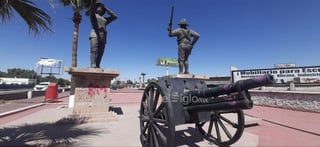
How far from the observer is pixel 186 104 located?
289 cm

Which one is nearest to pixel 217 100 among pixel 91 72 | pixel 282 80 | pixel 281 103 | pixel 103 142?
pixel 103 142

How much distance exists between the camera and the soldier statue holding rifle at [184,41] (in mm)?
5379

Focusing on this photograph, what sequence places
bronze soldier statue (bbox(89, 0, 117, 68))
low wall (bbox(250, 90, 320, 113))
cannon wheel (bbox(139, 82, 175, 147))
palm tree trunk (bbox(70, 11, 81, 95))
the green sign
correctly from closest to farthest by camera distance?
cannon wheel (bbox(139, 82, 175, 147))
bronze soldier statue (bbox(89, 0, 117, 68))
low wall (bbox(250, 90, 320, 113))
palm tree trunk (bbox(70, 11, 81, 95))
the green sign

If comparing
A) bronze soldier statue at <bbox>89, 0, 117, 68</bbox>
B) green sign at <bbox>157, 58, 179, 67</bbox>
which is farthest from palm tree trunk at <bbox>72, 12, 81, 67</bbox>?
green sign at <bbox>157, 58, 179, 67</bbox>

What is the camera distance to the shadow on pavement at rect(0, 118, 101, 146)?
306 centimetres

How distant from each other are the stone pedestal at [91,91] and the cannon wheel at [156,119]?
216 centimetres

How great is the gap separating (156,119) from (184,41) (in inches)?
125

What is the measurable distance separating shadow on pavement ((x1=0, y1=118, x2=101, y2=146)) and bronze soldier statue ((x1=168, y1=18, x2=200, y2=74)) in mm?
3149

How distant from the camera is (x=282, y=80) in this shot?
35.6 ft

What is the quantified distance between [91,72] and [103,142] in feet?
7.88

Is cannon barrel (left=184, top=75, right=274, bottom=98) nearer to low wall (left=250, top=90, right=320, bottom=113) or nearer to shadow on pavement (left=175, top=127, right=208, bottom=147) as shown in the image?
shadow on pavement (left=175, top=127, right=208, bottom=147)

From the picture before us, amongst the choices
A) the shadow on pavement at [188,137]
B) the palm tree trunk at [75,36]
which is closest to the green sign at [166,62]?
the palm tree trunk at [75,36]

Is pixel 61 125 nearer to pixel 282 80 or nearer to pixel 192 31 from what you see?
pixel 192 31

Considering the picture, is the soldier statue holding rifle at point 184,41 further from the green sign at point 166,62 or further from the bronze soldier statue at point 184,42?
the green sign at point 166,62
